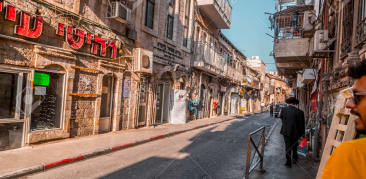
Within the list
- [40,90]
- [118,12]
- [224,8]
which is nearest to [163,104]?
[118,12]

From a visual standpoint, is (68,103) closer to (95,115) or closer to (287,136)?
(95,115)

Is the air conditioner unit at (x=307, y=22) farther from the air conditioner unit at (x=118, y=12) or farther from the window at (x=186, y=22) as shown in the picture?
the air conditioner unit at (x=118, y=12)

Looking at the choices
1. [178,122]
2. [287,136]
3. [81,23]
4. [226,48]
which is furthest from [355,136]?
[226,48]

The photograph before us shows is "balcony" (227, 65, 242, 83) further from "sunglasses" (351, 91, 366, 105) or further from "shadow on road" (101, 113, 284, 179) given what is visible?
"sunglasses" (351, 91, 366, 105)

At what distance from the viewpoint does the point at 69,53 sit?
8.22 m

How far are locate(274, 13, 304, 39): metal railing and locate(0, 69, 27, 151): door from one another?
12731 millimetres

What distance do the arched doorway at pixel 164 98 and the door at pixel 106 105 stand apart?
13.0ft

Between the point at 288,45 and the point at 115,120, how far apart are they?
33.6 ft

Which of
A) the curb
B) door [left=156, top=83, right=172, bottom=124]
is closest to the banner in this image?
the curb

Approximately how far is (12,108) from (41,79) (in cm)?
120

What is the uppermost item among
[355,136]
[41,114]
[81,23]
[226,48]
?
[226,48]

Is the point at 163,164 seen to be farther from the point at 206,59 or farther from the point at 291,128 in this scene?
the point at 206,59

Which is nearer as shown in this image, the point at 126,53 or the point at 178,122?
the point at 126,53

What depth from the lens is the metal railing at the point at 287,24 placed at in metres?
14.4
